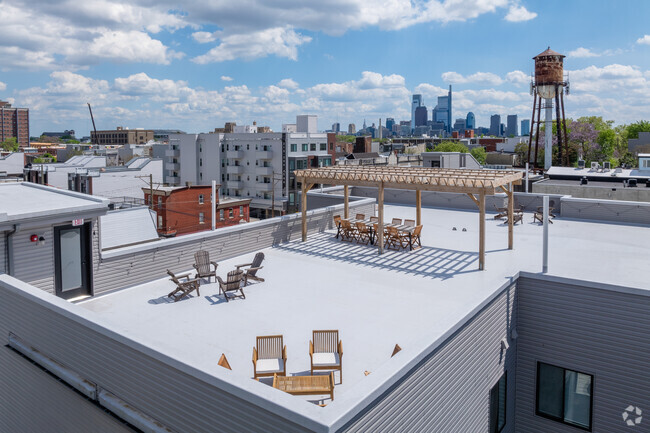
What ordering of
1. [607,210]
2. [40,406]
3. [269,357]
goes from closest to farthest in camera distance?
[269,357] < [40,406] < [607,210]

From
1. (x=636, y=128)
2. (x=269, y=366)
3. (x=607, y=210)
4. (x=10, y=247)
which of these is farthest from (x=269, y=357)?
(x=636, y=128)

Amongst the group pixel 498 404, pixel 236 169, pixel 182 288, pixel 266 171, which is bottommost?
pixel 498 404

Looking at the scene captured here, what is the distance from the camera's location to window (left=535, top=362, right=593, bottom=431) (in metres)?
9.91

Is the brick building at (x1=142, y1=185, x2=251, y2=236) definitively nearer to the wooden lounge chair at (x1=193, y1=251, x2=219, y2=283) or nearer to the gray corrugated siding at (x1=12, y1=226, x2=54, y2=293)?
the wooden lounge chair at (x1=193, y1=251, x2=219, y2=283)

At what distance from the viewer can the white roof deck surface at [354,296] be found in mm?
7895

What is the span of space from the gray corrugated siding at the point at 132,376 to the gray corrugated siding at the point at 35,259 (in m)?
0.60

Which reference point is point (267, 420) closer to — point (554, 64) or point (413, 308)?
point (413, 308)

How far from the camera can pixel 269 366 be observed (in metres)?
7.19

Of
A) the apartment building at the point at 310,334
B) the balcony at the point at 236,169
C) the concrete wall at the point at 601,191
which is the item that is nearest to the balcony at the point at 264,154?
the balcony at the point at 236,169

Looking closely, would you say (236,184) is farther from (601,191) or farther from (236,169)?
(601,191)

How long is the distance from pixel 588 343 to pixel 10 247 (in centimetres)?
1122

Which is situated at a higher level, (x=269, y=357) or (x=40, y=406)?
(x=269, y=357)

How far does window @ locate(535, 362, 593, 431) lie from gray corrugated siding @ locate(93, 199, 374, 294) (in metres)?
8.04

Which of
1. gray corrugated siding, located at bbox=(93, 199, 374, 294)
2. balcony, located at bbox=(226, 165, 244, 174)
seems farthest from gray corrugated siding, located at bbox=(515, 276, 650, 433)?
balcony, located at bbox=(226, 165, 244, 174)
